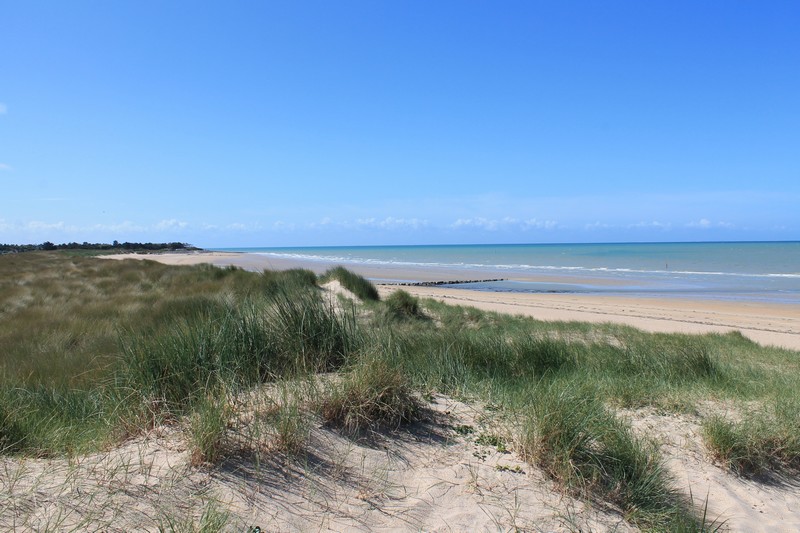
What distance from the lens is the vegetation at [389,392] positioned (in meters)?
3.82

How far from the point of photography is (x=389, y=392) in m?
4.46

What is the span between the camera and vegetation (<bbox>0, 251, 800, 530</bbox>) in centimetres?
382

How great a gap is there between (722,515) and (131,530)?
3.94 metres

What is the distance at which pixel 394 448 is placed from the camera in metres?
4.14

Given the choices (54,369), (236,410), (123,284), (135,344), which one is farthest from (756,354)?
(123,284)

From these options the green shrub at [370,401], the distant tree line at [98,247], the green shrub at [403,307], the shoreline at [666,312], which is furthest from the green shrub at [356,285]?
the distant tree line at [98,247]

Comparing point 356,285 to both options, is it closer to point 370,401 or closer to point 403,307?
point 403,307

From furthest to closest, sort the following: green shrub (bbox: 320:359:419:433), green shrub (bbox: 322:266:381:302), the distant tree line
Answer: the distant tree line → green shrub (bbox: 322:266:381:302) → green shrub (bbox: 320:359:419:433)

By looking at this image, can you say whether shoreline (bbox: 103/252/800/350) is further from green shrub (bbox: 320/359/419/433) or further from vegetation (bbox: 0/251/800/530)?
green shrub (bbox: 320/359/419/433)

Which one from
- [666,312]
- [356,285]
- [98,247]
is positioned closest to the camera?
[356,285]

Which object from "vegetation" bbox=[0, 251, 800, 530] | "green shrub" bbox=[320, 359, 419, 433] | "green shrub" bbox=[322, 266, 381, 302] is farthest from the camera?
"green shrub" bbox=[322, 266, 381, 302]

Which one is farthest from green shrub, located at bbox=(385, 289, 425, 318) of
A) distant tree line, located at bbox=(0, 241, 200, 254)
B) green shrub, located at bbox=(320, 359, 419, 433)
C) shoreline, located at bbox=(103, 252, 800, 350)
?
distant tree line, located at bbox=(0, 241, 200, 254)

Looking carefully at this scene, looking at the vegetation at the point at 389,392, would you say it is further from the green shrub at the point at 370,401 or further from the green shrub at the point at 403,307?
the green shrub at the point at 403,307

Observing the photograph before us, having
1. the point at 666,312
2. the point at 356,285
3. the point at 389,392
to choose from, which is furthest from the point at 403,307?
the point at 666,312
